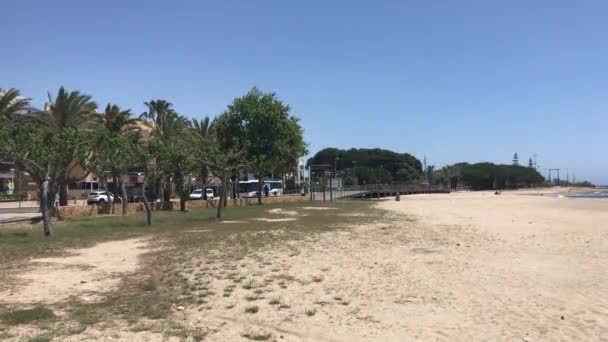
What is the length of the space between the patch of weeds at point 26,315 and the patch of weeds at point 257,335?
3193 millimetres

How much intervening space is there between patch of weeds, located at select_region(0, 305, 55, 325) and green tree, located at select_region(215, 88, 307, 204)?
1716 inches

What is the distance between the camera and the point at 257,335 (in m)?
7.77

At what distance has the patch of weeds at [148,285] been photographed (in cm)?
1095

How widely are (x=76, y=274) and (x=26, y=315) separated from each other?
160 inches

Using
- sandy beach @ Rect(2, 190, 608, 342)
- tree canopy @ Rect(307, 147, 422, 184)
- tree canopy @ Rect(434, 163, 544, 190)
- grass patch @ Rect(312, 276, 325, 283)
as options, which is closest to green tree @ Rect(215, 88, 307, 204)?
sandy beach @ Rect(2, 190, 608, 342)

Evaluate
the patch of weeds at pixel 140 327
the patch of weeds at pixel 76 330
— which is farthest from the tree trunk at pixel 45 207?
the patch of weeds at pixel 140 327

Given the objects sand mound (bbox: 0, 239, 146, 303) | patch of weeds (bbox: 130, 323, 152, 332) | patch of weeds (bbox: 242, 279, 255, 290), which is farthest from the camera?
patch of weeds (bbox: 242, 279, 255, 290)

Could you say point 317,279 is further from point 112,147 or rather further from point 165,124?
point 165,124

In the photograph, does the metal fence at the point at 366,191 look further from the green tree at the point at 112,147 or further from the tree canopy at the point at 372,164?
the green tree at the point at 112,147

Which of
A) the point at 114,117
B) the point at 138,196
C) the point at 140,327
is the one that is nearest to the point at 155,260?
the point at 140,327

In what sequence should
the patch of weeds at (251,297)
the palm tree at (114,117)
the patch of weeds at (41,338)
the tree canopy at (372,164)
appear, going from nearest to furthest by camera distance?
the patch of weeds at (41,338) → the patch of weeds at (251,297) → the palm tree at (114,117) → the tree canopy at (372,164)

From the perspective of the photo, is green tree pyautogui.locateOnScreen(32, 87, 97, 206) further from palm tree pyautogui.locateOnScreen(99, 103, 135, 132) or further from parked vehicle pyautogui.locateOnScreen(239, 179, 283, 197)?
parked vehicle pyautogui.locateOnScreen(239, 179, 283, 197)

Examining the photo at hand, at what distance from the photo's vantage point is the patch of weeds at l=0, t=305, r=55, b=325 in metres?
8.33

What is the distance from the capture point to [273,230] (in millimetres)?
23906
